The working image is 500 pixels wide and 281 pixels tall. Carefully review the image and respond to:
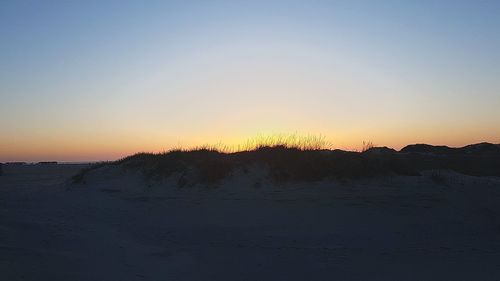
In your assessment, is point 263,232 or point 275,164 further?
point 275,164

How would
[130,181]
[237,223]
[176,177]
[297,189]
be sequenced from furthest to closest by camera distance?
[130,181] < [176,177] < [297,189] < [237,223]

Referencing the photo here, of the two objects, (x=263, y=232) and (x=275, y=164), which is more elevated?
(x=275, y=164)

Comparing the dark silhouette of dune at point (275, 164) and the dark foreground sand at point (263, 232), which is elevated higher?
the dark silhouette of dune at point (275, 164)

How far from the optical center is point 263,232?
11320 mm

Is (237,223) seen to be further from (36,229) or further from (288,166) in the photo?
(36,229)

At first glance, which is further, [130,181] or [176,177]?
[130,181]

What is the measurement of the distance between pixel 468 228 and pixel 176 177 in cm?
957

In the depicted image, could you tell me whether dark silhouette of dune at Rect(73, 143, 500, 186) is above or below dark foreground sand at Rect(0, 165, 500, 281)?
above

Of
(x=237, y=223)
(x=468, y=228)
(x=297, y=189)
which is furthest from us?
(x=297, y=189)

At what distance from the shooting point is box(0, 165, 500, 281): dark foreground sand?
888cm

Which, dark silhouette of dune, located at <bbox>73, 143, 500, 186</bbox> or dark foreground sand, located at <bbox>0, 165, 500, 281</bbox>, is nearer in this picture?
dark foreground sand, located at <bbox>0, 165, 500, 281</bbox>

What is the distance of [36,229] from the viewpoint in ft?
39.2

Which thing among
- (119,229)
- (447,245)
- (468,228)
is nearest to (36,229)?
(119,229)

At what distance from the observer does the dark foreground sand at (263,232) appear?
29.1 ft
